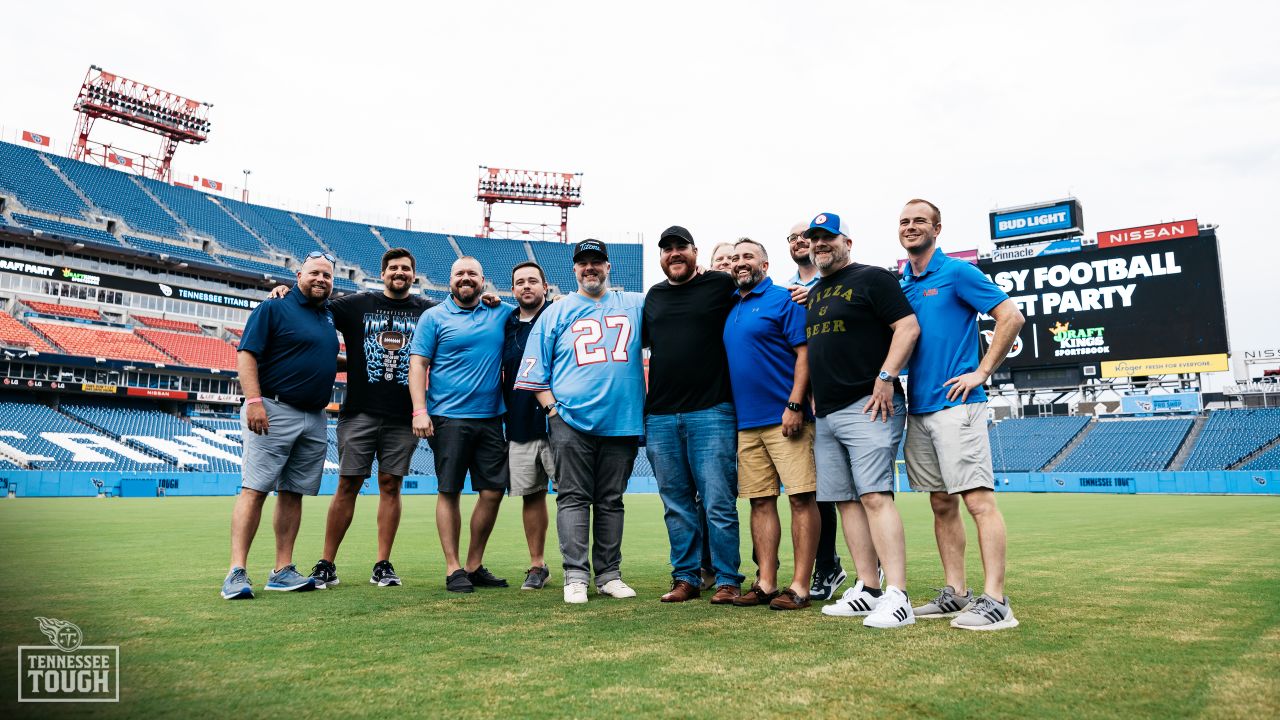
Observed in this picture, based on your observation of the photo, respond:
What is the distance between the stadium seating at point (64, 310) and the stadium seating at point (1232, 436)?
172ft

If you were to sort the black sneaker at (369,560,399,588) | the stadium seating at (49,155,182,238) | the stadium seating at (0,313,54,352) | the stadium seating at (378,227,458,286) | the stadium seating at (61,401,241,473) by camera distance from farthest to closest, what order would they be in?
the stadium seating at (378,227,458,286) < the stadium seating at (49,155,182,238) < the stadium seating at (0,313,54,352) < the stadium seating at (61,401,241,473) < the black sneaker at (369,560,399,588)

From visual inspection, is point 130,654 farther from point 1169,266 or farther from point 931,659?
point 1169,266

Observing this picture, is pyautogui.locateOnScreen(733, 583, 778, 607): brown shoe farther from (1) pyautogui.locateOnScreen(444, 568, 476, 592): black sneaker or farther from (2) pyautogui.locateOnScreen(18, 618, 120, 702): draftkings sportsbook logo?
(2) pyautogui.locateOnScreen(18, 618, 120, 702): draftkings sportsbook logo

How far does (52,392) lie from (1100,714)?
42848mm

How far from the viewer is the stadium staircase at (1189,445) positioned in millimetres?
31147

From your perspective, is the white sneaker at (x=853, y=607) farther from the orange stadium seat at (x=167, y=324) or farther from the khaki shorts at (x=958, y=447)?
the orange stadium seat at (x=167, y=324)

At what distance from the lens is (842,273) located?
158 inches

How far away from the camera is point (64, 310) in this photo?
3809cm

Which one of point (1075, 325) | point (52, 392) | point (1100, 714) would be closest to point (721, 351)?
point (1100, 714)

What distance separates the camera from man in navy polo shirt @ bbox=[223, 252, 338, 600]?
14.6 ft

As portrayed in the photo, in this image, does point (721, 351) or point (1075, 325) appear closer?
point (721, 351)

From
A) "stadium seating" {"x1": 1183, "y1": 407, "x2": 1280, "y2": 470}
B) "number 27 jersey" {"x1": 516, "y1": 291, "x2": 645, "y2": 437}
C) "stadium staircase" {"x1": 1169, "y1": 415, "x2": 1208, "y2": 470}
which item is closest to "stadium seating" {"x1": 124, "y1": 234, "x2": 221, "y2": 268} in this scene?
"number 27 jersey" {"x1": 516, "y1": 291, "x2": 645, "y2": 437}

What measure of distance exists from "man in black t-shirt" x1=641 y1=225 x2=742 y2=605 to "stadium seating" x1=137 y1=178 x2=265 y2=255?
47738 millimetres

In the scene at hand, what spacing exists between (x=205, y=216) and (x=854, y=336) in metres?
50.9
